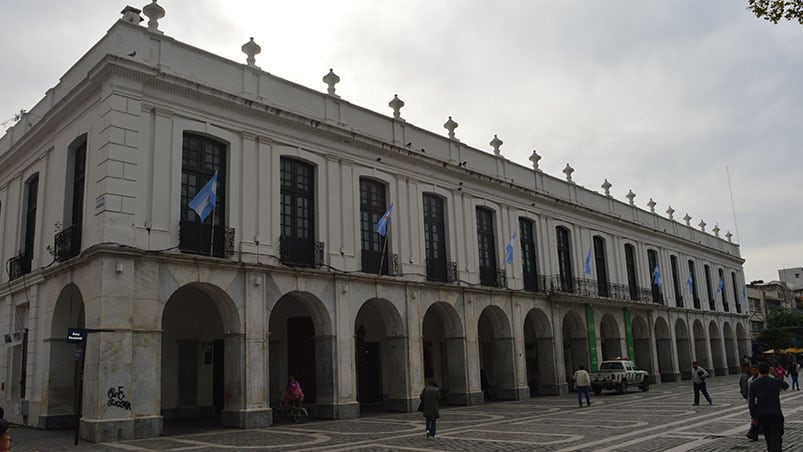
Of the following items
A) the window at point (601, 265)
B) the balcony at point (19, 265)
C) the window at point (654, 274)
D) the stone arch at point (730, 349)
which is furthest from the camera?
the stone arch at point (730, 349)

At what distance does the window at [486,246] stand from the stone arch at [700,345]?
22.6 metres

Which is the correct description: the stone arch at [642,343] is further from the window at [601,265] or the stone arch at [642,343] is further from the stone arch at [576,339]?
the stone arch at [576,339]

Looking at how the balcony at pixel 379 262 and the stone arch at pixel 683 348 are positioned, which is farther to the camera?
the stone arch at pixel 683 348

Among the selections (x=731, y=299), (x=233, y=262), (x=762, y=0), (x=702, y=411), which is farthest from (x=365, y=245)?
(x=731, y=299)

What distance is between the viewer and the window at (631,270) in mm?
38569

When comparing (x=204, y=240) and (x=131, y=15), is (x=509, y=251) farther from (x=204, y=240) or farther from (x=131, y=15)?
(x=131, y=15)

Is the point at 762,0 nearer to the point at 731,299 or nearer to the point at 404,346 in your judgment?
the point at 404,346

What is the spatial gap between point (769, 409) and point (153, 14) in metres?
17.6

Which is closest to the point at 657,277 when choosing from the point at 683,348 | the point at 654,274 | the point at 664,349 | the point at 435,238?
the point at 654,274

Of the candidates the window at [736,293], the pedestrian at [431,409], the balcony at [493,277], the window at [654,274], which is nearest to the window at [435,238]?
the balcony at [493,277]

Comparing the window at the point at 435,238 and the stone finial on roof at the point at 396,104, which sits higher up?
the stone finial on roof at the point at 396,104

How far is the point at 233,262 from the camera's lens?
18.5 metres

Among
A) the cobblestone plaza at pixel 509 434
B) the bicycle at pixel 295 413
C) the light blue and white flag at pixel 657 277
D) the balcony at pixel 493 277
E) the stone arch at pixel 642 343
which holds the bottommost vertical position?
the cobblestone plaza at pixel 509 434

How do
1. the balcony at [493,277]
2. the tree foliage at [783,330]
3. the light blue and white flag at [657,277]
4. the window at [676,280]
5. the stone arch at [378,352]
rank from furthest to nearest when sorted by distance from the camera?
1. the tree foliage at [783,330]
2. the window at [676,280]
3. the light blue and white flag at [657,277]
4. the balcony at [493,277]
5. the stone arch at [378,352]
